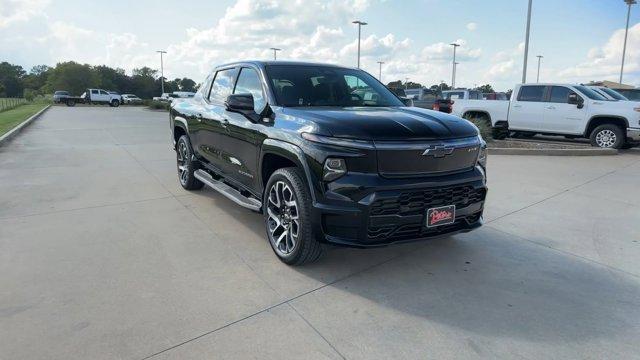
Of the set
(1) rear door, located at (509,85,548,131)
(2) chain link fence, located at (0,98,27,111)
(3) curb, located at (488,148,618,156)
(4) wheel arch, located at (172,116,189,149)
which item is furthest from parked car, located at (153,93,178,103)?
(2) chain link fence, located at (0,98,27,111)

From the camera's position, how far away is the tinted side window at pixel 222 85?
539cm

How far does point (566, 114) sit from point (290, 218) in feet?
35.9

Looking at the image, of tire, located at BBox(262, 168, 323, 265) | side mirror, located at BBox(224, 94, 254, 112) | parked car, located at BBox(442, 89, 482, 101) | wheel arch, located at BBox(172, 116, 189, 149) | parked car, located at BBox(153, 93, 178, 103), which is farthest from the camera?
parked car, located at BBox(442, 89, 482, 101)

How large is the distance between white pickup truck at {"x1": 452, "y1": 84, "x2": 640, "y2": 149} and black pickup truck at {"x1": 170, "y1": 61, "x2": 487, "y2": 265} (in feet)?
30.6

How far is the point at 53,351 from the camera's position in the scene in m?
2.68

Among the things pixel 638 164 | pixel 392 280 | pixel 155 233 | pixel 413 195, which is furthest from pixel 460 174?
pixel 638 164

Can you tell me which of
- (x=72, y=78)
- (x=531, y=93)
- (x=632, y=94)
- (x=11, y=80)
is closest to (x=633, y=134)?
(x=531, y=93)

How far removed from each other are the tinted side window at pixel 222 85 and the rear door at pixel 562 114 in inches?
395

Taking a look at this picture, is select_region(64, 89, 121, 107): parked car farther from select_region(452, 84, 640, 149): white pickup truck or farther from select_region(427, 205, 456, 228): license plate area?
select_region(427, 205, 456, 228): license plate area

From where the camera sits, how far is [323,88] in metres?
4.67

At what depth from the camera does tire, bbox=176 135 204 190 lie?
253 inches

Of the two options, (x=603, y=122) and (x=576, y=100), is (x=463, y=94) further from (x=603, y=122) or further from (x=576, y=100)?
(x=603, y=122)

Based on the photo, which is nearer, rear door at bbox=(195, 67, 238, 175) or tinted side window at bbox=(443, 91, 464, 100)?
rear door at bbox=(195, 67, 238, 175)

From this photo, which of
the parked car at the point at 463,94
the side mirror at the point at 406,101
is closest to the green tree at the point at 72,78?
the parked car at the point at 463,94
